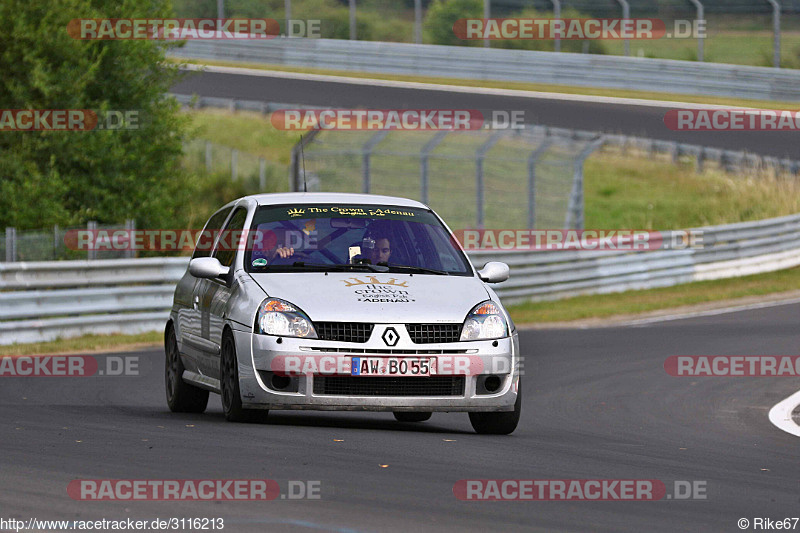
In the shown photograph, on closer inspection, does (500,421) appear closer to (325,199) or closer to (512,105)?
(325,199)

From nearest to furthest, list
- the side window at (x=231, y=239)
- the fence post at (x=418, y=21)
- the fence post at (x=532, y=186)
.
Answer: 1. the side window at (x=231, y=239)
2. the fence post at (x=532, y=186)
3. the fence post at (x=418, y=21)

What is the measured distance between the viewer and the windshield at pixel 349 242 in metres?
9.64

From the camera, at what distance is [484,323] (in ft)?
29.9

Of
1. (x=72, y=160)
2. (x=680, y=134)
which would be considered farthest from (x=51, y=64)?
(x=680, y=134)

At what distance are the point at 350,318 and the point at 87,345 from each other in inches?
348

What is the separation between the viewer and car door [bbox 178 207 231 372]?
10.2 meters

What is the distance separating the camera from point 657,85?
39750 millimetres

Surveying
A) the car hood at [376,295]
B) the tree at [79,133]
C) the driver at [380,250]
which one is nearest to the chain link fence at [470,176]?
the tree at [79,133]

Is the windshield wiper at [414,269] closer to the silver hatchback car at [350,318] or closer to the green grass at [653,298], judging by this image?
the silver hatchback car at [350,318]

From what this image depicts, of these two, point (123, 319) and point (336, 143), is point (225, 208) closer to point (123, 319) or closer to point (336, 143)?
point (123, 319)

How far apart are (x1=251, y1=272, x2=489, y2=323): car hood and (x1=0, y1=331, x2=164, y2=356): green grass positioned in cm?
799

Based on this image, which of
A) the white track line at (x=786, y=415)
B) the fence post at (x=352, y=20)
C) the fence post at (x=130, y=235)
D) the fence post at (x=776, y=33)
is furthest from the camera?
the fence post at (x=352, y=20)

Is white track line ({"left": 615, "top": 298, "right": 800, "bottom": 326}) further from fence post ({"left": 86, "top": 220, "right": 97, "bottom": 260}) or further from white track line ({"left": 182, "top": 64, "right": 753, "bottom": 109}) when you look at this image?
white track line ({"left": 182, "top": 64, "right": 753, "bottom": 109})

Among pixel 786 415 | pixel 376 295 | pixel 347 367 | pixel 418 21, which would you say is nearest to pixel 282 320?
pixel 347 367
